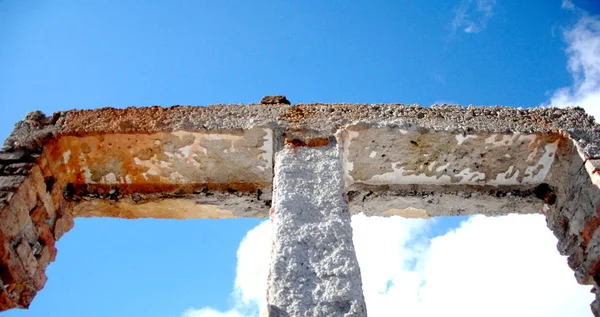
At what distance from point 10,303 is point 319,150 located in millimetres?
2165

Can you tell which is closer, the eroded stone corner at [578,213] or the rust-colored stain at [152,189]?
the eroded stone corner at [578,213]

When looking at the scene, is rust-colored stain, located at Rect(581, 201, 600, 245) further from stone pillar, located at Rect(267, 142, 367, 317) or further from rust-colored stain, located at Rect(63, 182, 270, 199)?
rust-colored stain, located at Rect(63, 182, 270, 199)

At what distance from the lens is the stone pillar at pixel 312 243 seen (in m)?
2.62

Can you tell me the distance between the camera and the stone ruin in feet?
12.4

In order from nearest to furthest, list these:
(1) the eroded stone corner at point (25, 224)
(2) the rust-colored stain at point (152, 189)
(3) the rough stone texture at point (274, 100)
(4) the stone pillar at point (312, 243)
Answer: (4) the stone pillar at point (312, 243), (1) the eroded stone corner at point (25, 224), (2) the rust-colored stain at point (152, 189), (3) the rough stone texture at point (274, 100)

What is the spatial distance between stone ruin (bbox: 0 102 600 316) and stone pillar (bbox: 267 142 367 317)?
0.09 ft

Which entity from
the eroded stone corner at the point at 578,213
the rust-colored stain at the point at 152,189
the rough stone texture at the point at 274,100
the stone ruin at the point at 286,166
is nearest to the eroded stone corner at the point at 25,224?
the stone ruin at the point at 286,166

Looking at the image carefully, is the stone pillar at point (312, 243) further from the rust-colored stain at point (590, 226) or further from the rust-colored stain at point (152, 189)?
the rust-colored stain at point (590, 226)

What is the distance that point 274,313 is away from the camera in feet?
8.34

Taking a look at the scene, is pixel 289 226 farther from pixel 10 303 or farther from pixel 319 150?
pixel 10 303

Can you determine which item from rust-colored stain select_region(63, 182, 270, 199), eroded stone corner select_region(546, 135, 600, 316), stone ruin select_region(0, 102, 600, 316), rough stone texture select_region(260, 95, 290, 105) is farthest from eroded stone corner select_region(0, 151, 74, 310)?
eroded stone corner select_region(546, 135, 600, 316)

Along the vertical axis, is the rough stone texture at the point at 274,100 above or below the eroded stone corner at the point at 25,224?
above

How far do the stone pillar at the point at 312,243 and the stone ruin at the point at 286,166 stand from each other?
3 centimetres

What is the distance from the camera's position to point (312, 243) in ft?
9.65
